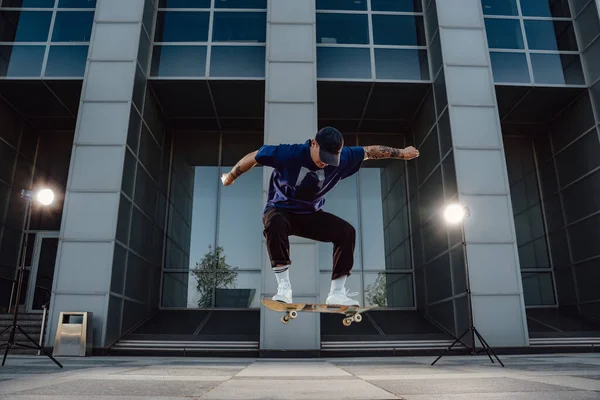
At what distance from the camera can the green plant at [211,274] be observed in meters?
17.3

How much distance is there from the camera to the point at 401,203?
18625 mm

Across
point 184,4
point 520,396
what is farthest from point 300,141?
point 520,396

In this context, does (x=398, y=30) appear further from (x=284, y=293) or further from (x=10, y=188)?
(x=10, y=188)

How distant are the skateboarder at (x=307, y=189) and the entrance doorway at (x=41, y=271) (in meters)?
15.1

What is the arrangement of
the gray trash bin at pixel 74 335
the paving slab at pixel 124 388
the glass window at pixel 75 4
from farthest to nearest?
the glass window at pixel 75 4 → the gray trash bin at pixel 74 335 → the paving slab at pixel 124 388

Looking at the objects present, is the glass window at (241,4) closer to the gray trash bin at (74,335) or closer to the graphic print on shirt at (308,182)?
the gray trash bin at (74,335)

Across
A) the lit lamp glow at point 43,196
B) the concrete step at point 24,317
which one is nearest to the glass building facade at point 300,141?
the concrete step at point 24,317

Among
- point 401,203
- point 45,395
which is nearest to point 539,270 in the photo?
point 401,203

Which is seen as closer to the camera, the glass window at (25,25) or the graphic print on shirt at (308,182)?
the graphic print on shirt at (308,182)

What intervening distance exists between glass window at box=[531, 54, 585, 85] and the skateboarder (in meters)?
13.4

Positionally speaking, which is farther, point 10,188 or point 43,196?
point 10,188

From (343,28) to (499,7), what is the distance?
5965 millimetres

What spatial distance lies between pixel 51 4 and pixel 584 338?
21133mm

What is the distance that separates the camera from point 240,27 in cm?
1659
